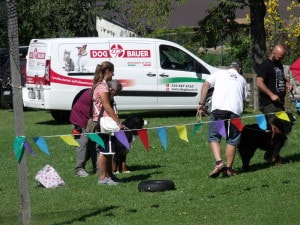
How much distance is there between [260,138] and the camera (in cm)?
1288

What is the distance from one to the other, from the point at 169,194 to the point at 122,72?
10.6 meters

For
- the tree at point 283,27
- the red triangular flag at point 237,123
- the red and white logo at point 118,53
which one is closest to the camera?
the red triangular flag at point 237,123

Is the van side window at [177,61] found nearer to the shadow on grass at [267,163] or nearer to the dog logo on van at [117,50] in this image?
the dog logo on van at [117,50]

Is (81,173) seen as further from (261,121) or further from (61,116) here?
(61,116)

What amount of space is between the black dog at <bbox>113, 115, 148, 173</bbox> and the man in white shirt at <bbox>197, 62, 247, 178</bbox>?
3.68ft

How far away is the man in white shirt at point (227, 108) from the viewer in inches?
477

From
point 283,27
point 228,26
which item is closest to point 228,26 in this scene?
point 228,26

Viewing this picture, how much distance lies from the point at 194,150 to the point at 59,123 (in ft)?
24.2

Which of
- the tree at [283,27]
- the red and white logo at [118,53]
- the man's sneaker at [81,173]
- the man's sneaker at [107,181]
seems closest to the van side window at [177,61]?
the red and white logo at [118,53]

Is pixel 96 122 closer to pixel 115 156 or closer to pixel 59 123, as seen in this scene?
pixel 115 156

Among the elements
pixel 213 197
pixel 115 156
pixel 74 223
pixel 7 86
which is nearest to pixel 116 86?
pixel 115 156

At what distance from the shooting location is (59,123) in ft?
72.6

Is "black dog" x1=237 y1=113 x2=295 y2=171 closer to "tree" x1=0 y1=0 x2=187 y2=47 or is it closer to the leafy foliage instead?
the leafy foliage

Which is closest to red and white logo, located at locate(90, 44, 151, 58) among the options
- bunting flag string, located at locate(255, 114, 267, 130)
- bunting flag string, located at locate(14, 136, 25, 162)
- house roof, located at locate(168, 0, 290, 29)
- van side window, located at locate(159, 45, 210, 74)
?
van side window, located at locate(159, 45, 210, 74)
